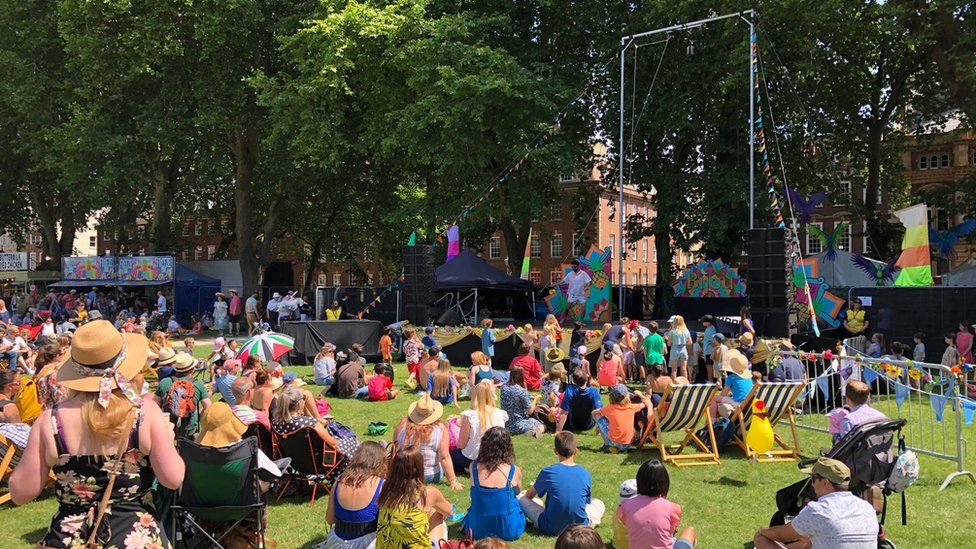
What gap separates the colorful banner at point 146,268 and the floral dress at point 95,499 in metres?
28.5

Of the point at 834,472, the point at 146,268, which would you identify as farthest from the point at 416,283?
the point at 834,472

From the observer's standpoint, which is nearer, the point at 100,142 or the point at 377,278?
the point at 100,142

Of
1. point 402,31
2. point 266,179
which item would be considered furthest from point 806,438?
point 266,179

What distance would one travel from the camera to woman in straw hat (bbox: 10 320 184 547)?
129 inches

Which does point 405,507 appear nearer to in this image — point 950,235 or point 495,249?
point 950,235

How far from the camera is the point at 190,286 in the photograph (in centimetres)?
3108

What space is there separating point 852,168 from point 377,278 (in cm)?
3865

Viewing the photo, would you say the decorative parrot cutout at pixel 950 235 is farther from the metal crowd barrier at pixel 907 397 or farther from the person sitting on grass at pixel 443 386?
the person sitting on grass at pixel 443 386

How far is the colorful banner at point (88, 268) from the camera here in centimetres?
3095

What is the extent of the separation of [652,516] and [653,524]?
0.05 meters

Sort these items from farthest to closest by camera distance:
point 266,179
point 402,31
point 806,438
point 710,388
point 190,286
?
1. point 266,179
2. point 190,286
3. point 402,31
4. point 806,438
5. point 710,388

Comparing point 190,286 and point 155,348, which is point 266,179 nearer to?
point 190,286

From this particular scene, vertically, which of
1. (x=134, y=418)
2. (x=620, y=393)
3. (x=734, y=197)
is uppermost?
(x=734, y=197)

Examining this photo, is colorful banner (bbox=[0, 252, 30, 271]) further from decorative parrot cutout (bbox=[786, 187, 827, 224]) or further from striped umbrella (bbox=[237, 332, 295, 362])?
decorative parrot cutout (bbox=[786, 187, 827, 224])
